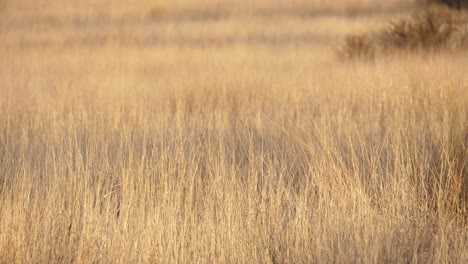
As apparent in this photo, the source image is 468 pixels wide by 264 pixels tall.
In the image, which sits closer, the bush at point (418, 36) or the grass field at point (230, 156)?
the grass field at point (230, 156)

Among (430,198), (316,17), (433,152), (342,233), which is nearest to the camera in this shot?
(342,233)

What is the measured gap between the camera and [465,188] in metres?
3.51

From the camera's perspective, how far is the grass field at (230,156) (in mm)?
2939

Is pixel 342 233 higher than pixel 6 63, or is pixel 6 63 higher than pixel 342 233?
pixel 342 233

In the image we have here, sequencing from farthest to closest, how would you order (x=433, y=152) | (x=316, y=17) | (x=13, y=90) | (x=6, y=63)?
(x=316, y=17) → (x=6, y=63) → (x=13, y=90) → (x=433, y=152)

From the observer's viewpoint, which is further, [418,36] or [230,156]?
[418,36]

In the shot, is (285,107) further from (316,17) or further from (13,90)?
(316,17)

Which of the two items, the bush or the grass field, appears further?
the bush

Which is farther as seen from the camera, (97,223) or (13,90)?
(13,90)

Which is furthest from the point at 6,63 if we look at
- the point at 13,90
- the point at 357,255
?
the point at 357,255

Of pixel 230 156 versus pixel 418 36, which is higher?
pixel 418 36

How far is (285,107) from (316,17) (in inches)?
404

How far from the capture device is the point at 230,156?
177 inches

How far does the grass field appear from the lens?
2939 mm
